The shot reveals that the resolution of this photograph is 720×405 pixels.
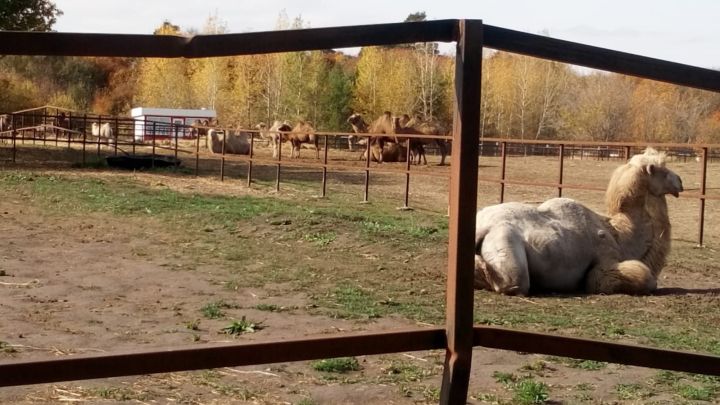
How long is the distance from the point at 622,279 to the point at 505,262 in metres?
1.14

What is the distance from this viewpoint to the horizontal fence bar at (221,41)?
7.30 feet

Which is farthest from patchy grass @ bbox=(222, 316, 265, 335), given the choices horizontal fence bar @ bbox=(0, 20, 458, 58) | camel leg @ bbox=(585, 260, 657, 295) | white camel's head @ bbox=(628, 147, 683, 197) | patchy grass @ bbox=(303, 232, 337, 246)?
patchy grass @ bbox=(303, 232, 337, 246)

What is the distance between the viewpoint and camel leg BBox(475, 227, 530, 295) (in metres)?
8.12

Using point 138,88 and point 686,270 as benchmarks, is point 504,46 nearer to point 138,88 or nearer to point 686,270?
point 686,270

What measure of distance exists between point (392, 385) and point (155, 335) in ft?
6.30

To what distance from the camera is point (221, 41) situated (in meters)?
2.38

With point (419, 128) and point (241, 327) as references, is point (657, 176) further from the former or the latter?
point (419, 128)

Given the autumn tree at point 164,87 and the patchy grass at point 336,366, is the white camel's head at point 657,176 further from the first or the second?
the autumn tree at point 164,87

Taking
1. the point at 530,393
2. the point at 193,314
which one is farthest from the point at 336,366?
the point at 193,314

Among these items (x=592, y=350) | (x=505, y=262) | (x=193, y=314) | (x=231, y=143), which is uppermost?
(x=231, y=143)

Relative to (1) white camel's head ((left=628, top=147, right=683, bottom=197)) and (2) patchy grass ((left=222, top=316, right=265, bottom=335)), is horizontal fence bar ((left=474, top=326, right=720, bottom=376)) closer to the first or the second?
(2) patchy grass ((left=222, top=316, right=265, bottom=335))

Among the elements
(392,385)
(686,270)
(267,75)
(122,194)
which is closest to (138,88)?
(267,75)

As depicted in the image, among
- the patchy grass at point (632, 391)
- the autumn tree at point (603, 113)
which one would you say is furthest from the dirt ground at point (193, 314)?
the autumn tree at point (603, 113)

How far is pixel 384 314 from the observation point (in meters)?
7.17
